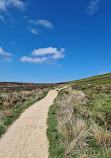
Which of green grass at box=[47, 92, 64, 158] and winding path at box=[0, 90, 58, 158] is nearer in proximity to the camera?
green grass at box=[47, 92, 64, 158]

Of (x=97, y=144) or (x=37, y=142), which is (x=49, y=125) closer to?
(x=37, y=142)

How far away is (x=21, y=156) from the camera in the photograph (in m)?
6.04

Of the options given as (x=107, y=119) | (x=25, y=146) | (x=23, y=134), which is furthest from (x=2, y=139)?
(x=107, y=119)

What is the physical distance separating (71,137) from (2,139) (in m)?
3.79

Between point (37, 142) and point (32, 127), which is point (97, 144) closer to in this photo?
point (37, 142)

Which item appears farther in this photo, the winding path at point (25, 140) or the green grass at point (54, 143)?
the winding path at point (25, 140)

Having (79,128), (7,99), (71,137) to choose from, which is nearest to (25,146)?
(71,137)

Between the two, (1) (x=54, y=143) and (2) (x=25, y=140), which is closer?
(1) (x=54, y=143)

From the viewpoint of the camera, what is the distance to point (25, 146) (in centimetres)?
678

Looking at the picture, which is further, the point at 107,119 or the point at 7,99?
the point at 7,99

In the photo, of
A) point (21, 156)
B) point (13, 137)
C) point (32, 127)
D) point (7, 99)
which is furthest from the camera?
point (7, 99)

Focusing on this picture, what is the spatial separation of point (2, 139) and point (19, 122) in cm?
255

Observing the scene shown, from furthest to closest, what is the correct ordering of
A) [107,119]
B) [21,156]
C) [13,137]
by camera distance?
[107,119], [13,137], [21,156]

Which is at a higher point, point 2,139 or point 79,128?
point 79,128
